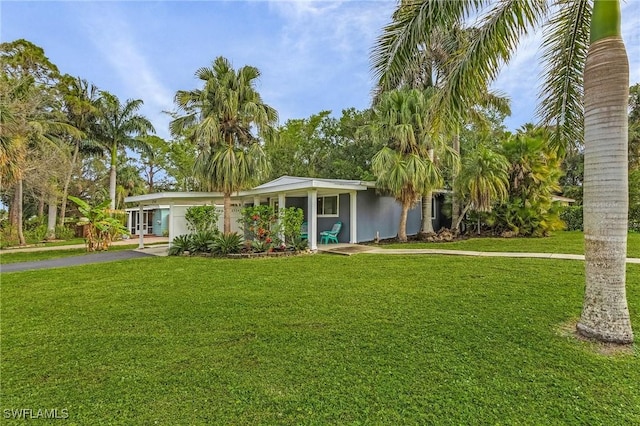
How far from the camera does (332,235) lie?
45.8 ft

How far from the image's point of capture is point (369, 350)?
3705 mm

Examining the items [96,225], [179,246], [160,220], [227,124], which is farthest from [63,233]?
[227,124]

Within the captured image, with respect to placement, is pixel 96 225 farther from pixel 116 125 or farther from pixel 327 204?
pixel 116 125

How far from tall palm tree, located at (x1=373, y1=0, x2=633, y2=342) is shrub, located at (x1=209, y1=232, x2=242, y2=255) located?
7.66 metres

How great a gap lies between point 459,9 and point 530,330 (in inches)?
178

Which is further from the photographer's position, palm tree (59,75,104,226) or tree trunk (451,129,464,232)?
palm tree (59,75,104,226)

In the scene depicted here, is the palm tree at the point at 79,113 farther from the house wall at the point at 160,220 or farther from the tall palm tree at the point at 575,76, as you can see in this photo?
the tall palm tree at the point at 575,76

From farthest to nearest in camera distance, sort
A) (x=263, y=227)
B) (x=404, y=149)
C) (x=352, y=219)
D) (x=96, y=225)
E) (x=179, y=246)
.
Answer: (x=96, y=225)
(x=352, y=219)
(x=404, y=149)
(x=179, y=246)
(x=263, y=227)

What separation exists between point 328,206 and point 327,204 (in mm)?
107

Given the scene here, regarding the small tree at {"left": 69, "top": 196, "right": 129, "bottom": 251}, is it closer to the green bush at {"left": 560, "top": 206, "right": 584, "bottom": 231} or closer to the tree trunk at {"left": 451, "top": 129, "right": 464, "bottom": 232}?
the tree trunk at {"left": 451, "top": 129, "right": 464, "bottom": 232}

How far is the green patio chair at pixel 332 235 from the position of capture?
45.8ft

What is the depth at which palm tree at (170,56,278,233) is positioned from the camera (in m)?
11.9

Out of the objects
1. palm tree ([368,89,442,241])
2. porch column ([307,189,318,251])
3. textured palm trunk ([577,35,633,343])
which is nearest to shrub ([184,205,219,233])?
porch column ([307,189,318,251])

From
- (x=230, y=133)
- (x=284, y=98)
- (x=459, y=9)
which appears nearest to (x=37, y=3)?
(x=230, y=133)
